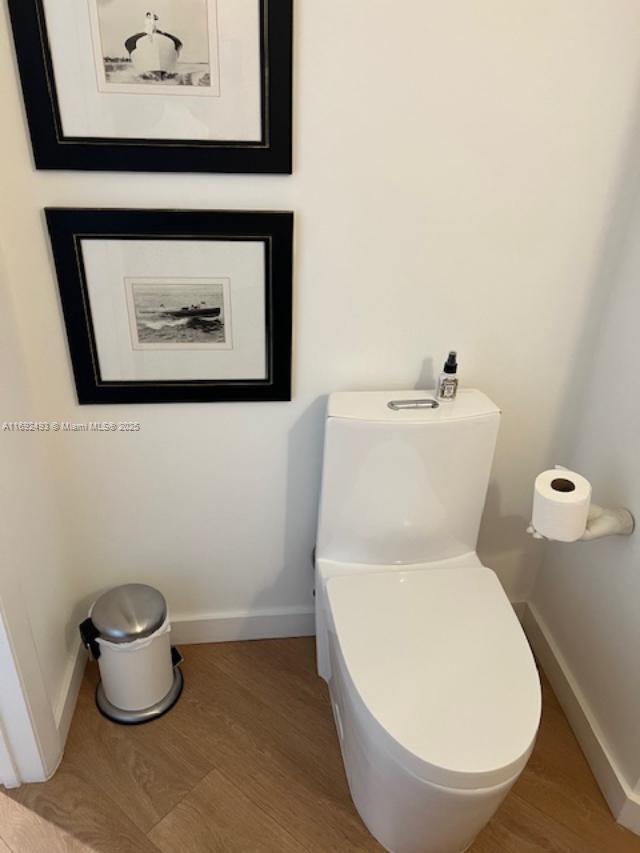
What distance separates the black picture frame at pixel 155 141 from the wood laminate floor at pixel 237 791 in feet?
4.30

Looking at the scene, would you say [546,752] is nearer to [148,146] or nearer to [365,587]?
[365,587]

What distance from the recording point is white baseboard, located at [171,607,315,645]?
1.79 meters

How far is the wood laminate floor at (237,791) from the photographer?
1387 millimetres

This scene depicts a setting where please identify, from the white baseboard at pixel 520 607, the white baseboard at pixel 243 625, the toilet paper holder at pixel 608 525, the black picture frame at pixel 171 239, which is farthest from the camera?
the white baseboard at pixel 520 607

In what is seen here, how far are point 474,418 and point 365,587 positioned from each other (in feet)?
1.46

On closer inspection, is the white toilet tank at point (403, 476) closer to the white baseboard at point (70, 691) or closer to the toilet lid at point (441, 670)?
the toilet lid at point (441, 670)

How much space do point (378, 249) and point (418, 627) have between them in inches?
31.2

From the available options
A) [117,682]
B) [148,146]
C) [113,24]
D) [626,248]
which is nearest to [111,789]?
[117,682]

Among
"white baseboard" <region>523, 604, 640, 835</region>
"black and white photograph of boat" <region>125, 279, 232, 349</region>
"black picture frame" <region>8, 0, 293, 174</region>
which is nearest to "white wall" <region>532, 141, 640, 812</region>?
"white baseboard" <region>523, 604, 640, 835</region>

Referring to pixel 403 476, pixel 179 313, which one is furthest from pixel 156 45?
pixel 403 476

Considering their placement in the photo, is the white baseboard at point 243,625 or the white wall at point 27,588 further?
the white baseboard at point 243,625

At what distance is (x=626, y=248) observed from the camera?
1381 mm

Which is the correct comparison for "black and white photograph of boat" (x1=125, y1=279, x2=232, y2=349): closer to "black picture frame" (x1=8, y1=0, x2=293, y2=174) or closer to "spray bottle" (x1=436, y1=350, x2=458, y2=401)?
"black picture frame" (x1=8, y1=0, x2=293, y2=174)

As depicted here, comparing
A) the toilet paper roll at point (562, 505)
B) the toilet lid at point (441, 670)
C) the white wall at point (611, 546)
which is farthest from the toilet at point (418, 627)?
the white wall at point (611, 546)
